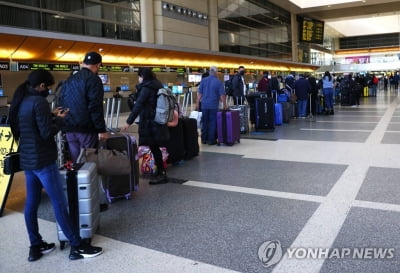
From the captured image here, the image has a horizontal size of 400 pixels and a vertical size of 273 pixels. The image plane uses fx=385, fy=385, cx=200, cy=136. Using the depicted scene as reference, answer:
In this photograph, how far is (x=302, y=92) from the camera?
13.5m

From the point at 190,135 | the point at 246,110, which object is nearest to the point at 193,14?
the point at 246,110

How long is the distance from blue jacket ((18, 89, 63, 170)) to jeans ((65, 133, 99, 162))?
Result: 3.29 ft

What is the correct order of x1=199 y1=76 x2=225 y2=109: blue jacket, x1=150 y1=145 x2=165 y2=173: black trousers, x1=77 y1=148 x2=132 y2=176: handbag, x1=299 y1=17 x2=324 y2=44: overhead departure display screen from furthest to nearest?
x1=299 y1=17 x2=324 y2=44: overhead departure display screen, x1=199 y1=76 x2=225 y2=109: blue jacket, x1=150 y1=145 x2=165 y2=173: black trousers, x1=77 y1=148 x2=132 y2=176: handbag

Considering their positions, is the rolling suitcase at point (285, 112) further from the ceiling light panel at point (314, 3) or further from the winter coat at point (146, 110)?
the ceiling light panel at point (314, 3)

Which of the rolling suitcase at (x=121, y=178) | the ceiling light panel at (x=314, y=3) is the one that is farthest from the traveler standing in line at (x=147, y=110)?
the ceiling light panel at (x=314, y=3)

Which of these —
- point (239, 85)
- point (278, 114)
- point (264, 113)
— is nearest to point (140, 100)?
point (264, 113)

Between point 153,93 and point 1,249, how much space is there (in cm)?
267

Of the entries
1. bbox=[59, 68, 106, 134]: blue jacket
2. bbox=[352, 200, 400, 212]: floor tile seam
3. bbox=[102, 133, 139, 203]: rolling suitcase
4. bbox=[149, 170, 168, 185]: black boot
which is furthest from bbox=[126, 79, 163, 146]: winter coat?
bbox=[352, 200, 400, 212]: floor tile seam

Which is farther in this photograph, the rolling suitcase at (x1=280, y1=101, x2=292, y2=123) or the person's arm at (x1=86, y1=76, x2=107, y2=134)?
the rolling suitcase at (x1=280, y1=101, x2=292, y2=123)

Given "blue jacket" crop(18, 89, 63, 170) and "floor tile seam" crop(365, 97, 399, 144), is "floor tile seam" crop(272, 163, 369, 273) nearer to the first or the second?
"blue jacket" crop(18, 89, 63, 170)

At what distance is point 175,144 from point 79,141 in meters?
2.61

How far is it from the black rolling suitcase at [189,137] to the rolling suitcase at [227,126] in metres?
1.37

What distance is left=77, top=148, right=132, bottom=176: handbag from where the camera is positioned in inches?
151

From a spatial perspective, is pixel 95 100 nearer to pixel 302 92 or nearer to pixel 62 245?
pixel 62 245
